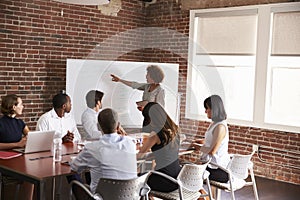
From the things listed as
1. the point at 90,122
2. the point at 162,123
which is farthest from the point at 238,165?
the point at 90,122

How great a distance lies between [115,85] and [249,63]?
2040 mm

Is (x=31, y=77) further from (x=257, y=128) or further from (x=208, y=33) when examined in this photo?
(x=257, y=128)

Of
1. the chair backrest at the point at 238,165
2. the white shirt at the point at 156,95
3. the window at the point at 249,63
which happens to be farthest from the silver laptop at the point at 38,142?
the window at the point at 249,63

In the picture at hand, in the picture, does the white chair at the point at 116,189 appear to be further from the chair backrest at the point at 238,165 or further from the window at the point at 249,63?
the window at the point at 249,63

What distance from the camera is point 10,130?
398 centimetres

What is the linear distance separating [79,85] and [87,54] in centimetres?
75

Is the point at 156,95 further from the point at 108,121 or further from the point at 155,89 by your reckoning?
the point at 108,121

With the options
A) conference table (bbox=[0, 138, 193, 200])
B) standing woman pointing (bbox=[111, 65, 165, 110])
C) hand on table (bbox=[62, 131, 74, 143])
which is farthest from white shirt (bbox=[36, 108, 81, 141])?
standing woman pointing (bbox=[111, 65, 165, 110])

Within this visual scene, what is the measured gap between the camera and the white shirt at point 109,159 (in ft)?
9.61

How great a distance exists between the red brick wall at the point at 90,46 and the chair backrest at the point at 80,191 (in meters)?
2.85

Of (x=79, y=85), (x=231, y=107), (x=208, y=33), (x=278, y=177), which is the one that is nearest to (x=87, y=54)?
(x=79, y=85)

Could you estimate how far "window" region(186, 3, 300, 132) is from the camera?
5.66 m

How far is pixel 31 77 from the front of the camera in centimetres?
579

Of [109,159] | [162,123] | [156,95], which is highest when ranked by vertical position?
[156,95]
